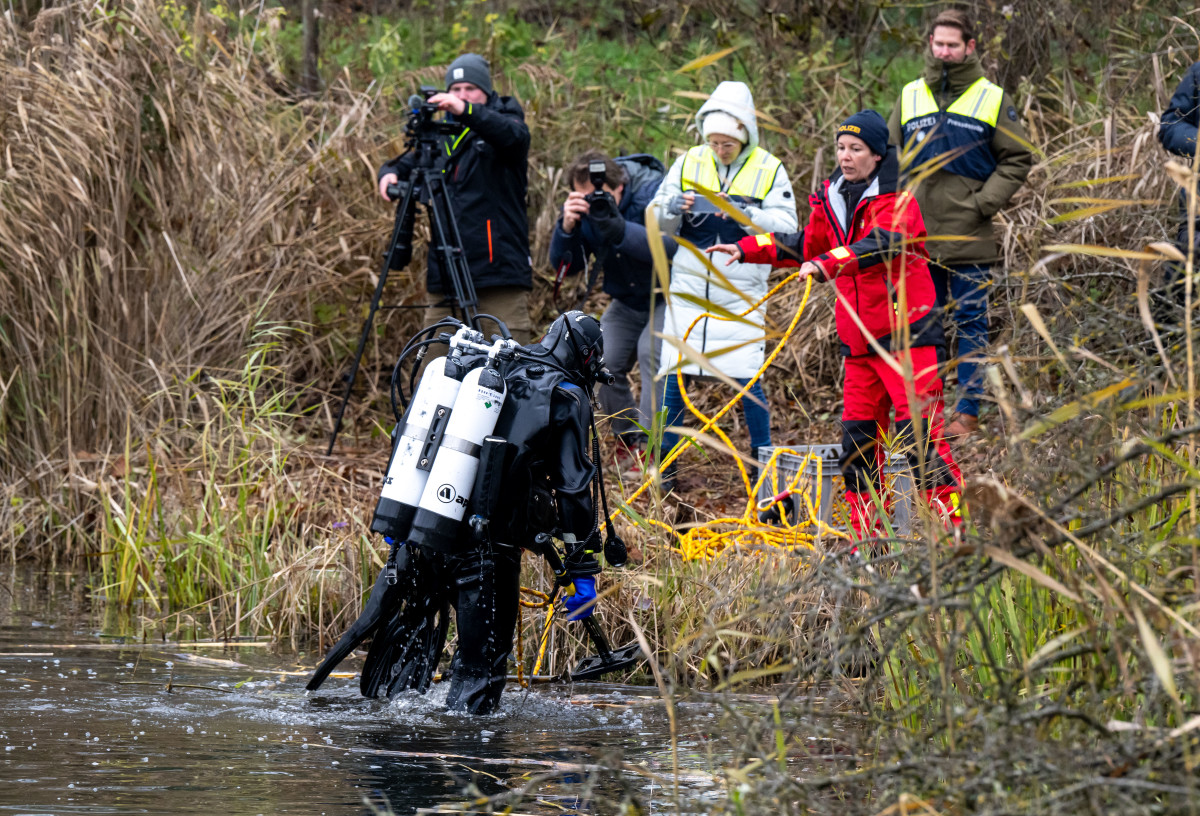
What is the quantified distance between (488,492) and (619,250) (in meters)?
2.96

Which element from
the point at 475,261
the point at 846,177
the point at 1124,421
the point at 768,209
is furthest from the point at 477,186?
the point at 1124,421

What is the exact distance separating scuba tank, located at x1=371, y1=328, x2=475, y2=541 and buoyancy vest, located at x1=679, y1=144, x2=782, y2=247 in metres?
2.51

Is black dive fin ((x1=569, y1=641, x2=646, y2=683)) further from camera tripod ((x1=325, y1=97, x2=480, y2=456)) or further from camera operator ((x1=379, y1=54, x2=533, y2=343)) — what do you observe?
camera operator ((x1=379, y1=54, x2=533, y2=343))

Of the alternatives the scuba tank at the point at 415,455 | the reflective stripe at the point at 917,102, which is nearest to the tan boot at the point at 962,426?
the scuba tank at the point at 415,455

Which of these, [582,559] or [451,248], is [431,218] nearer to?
[451,248]

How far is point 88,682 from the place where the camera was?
579 cm

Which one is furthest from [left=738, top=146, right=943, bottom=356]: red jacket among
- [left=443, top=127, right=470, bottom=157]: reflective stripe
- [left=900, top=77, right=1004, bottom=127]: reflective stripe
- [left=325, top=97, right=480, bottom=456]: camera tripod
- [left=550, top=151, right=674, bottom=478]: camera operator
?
[left=443, top=127, right=470, bottom=157]: reflective stripe

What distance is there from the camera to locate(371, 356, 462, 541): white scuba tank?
16.8ft

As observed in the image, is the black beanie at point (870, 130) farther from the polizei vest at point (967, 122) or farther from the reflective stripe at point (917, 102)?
the reflective stripe at point (917, 102)

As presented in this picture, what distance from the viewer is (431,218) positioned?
8289 mm

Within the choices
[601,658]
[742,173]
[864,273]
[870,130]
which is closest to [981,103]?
[742,173]

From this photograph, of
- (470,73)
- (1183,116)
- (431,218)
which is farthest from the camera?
(431,218)

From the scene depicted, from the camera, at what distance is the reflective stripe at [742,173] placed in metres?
7.39

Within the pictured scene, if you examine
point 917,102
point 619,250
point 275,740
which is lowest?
point 275,740
